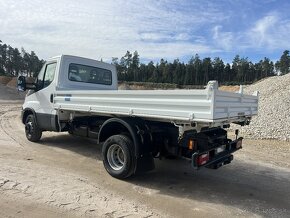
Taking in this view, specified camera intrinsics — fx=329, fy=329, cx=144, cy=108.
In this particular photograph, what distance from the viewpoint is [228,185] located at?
6355 mm

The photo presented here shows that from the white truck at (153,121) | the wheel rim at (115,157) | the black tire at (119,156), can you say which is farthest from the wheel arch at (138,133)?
the wheel rim at (115,157)

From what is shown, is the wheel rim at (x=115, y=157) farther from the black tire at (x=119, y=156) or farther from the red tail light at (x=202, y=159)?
the red tail light at (x=202, y=159)

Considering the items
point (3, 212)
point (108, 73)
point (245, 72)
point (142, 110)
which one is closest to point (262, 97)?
point (108, 73)

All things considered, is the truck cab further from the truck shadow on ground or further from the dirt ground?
the truck shadow on ground

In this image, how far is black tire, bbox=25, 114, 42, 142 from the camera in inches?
372

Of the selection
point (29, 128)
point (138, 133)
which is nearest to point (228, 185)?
point (138, 133)

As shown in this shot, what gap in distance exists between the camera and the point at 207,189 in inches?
240

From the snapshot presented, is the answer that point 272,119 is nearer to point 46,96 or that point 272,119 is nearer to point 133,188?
point 46,96

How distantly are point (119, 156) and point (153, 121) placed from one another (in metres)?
1.09

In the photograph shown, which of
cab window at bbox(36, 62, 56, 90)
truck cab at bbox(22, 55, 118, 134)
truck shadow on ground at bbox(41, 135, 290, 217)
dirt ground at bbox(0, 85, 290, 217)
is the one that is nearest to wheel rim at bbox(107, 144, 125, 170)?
dirt ground at bbox(0, 85, 290, 217)

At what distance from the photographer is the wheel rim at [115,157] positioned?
256 inches

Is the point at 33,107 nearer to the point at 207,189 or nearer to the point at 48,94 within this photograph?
the point at 48,94

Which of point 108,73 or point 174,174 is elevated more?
point 108,73

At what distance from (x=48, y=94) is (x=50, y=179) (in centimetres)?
321
